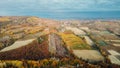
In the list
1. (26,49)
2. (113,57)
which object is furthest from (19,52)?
(113,57)

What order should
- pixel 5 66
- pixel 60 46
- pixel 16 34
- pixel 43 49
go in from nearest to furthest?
1. pixel 5 66
2. pixel 43 49
3. pixel 60 46
4. pixel 16 34

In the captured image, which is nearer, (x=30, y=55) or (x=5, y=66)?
(x=5, y=66)

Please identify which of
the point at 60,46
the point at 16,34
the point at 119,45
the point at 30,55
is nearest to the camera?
the point at 30,55

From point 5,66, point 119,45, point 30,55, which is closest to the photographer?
point 5,66

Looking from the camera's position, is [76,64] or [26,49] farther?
[26,49]

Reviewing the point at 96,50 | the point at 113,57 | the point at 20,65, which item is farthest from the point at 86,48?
the point at 20,65

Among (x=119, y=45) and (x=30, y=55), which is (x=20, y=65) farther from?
(x=119, y=45)

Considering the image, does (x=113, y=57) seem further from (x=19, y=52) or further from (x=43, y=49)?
(x=19, y=52)

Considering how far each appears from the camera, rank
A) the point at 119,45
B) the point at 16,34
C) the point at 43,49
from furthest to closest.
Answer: the point at 16,34 → the point at 119,45 → the point at 43,49
